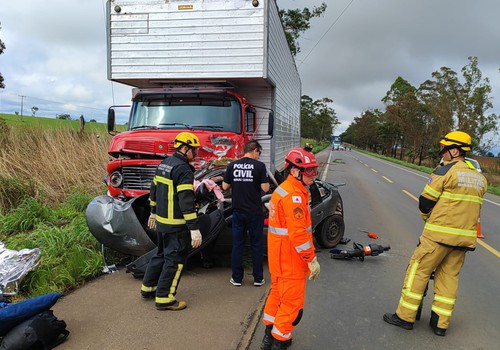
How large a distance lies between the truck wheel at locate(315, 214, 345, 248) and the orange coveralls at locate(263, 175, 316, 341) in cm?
304

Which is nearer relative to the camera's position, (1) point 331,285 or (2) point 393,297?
(2) point 393,297

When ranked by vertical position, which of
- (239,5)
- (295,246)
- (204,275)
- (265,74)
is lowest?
(204,275)

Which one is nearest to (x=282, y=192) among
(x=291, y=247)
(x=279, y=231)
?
(x=279, y=231)

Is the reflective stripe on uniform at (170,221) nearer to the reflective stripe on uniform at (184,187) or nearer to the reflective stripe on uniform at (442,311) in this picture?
the reflective stripe on uniform at (184,187)

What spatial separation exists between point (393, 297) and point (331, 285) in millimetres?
730

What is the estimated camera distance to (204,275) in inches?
182

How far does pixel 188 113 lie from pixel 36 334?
424 cm

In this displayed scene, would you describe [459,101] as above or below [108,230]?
above

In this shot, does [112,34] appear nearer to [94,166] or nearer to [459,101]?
[94,166]

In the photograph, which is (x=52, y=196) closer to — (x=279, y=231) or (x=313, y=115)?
(x=279, y=231)

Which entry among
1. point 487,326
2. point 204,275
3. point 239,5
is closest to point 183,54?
point 239,5

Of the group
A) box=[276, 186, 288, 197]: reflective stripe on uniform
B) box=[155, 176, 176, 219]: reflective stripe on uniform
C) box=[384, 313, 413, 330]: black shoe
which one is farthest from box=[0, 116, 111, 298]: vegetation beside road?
box=[384, 313, 413, 330]: black shoe

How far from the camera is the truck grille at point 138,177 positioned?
18.0ft

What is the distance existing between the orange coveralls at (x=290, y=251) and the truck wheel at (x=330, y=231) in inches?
120
